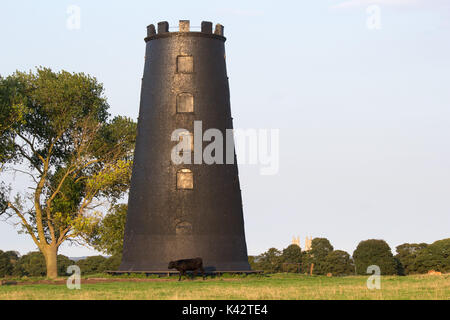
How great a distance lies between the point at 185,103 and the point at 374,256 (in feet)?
88.0

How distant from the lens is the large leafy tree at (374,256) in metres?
63.2

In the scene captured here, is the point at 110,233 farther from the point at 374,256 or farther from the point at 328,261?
the point at 328,261

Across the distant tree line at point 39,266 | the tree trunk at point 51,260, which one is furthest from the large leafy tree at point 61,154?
the distant tree line at point 39,266

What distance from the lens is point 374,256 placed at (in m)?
64.0

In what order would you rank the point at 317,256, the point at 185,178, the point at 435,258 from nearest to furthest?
the point at 185,178, the point at 435,258, the point at 317,256

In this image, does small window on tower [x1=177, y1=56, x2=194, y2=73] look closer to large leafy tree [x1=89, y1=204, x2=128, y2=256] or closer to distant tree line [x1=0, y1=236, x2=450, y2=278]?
large leafy tree [x1=89, y1=204, x2=128, y2=256]

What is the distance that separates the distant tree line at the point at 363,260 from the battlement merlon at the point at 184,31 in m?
20.1

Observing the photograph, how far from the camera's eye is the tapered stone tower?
44156 mm

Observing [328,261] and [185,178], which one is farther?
[328,261]

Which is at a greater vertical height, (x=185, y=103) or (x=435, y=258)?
(x=185, y=103)

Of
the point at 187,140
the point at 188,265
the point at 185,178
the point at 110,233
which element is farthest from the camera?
the point at 110,233

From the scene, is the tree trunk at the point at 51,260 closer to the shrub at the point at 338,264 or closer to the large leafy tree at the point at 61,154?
the large leafy tree at the point at 61,154

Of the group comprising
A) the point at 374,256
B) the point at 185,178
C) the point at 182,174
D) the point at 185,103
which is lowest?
the point at 374,256

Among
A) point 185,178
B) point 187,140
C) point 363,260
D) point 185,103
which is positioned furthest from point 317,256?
point 185,103
